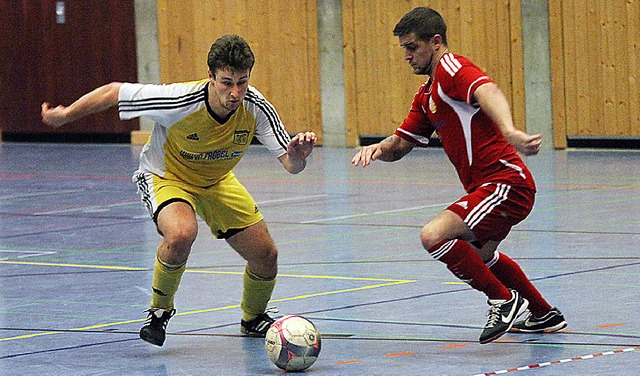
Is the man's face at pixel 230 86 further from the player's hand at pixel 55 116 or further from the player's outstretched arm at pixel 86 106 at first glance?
the player's hand at pixel 55 116

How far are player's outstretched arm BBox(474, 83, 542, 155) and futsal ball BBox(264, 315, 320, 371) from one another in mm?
1305

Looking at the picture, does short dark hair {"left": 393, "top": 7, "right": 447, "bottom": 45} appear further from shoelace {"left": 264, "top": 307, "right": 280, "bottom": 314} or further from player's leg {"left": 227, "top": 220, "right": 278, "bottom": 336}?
shoelace {"left": 264, "top": 307, "right": 280, "bottom": 314}

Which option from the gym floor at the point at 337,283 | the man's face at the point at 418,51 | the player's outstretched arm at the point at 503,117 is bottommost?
the gym floor at the point at 337,283

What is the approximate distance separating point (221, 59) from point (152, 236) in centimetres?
540

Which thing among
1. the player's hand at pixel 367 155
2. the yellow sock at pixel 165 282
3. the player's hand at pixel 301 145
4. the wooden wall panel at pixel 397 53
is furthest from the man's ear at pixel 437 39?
the wooden wall panel at pixel 397 53

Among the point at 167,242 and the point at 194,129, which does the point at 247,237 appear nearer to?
the point at 167,242

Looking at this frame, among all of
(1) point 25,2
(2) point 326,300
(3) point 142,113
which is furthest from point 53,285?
(1) point 25,2

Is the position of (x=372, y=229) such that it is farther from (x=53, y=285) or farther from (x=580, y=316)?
(x=580, y=316)

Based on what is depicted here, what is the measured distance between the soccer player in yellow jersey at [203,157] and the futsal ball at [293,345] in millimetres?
765

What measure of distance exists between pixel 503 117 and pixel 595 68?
14361 millimetres

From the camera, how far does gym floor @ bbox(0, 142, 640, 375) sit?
6.37m

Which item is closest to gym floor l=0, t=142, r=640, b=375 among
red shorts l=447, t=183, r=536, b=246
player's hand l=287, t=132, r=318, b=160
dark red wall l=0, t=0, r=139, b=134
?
red shorts l=447, t=183, r=536, b=246

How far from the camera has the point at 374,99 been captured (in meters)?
22.9

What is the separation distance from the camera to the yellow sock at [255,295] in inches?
283
